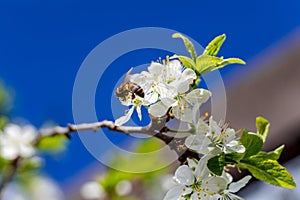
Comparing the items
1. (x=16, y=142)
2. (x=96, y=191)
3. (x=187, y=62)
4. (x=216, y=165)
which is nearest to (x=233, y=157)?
(x=216, y=165)

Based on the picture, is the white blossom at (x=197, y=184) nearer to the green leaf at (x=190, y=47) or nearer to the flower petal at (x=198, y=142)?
the flower petal at (x=198, y=142)

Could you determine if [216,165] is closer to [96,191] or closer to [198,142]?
[198,142]

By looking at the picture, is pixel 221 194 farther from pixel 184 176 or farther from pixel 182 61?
pixel 182 61

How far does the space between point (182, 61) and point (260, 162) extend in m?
0.18

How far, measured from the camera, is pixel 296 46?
3871 millimetres

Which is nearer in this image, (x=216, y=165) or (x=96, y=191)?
(x=216, y=165)

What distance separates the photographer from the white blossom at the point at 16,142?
4.12 feet

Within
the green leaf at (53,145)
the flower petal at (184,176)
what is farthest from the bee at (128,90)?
the green leaf at (53,145)

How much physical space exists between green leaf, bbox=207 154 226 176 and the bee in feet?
0.40

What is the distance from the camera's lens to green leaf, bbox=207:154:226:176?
0.61 meters

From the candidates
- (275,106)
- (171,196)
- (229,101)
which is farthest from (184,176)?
(229,101)

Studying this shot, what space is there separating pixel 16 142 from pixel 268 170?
2.75ft

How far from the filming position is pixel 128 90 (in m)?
0.64

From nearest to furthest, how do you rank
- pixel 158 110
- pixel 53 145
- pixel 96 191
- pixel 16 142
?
pixel 158 110 < pixel 16 142 < pixel 53 145 < pixel 96 191
